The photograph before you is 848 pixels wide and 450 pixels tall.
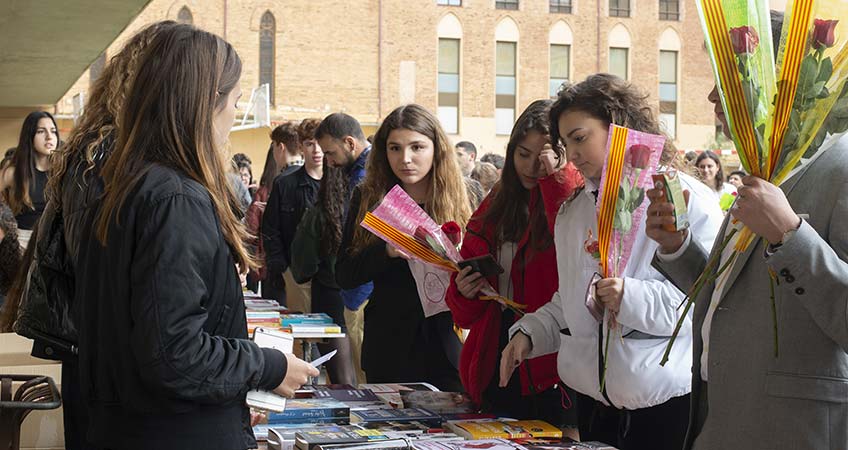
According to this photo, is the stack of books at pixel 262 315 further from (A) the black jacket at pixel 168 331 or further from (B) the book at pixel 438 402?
(A) the black jacket at pixel 168 331

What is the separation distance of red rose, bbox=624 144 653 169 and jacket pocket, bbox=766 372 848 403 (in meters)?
0.72

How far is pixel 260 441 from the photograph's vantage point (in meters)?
2.87

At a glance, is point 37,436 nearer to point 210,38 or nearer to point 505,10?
point 210,38

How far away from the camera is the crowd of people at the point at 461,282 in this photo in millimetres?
2129

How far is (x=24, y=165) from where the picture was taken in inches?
264

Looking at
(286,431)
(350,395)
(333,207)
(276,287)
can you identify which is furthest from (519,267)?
(276,287)

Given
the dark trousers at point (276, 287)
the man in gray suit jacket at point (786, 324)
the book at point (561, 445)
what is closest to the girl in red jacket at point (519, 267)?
the book at point (561, 445)

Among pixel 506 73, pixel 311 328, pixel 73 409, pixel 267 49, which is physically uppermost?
pixel 267 49

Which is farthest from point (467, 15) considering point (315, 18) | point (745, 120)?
point (745, 120)

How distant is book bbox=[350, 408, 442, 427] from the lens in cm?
301

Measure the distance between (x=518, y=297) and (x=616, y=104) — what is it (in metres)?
0.86

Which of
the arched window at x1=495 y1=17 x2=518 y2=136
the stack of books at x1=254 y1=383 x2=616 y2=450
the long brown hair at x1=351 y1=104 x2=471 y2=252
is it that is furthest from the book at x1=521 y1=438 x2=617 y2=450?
the arched window at x1=495 y1=17 x2=518 y2=136

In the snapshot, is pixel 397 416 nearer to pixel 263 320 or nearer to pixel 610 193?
pixel 610 193

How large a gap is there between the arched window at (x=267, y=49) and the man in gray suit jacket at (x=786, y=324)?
29.7m
